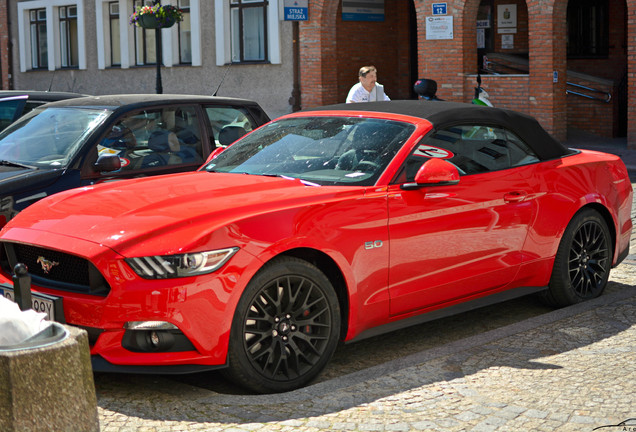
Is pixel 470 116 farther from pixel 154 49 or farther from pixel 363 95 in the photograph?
pixel 154 49

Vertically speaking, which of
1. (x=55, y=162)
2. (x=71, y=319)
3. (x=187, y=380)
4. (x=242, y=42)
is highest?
(x=242, y=42)

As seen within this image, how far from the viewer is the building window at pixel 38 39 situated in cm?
3419

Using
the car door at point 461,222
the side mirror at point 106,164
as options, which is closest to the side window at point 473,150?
the car door at point 461,222

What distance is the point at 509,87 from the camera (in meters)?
22.3

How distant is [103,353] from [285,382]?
962 millimetres

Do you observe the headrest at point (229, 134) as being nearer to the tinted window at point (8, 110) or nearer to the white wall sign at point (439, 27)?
the tinted window at point (8, 110)

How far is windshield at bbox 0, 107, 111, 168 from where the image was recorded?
27.0 ft

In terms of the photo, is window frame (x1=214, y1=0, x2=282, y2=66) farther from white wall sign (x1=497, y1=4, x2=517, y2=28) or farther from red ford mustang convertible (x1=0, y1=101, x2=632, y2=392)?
red ford mustang convertible (x1=0, y1=101, x2=632, y2=392)

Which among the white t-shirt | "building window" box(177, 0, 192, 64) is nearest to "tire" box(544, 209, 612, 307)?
the white t-shirt

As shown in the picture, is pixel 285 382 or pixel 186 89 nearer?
pixel 285 382

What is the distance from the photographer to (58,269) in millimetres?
5461

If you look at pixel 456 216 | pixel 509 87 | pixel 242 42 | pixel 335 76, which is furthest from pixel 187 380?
pixel 242 42

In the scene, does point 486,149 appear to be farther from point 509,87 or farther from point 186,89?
point 186,89

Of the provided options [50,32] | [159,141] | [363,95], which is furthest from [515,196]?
[50,32]
